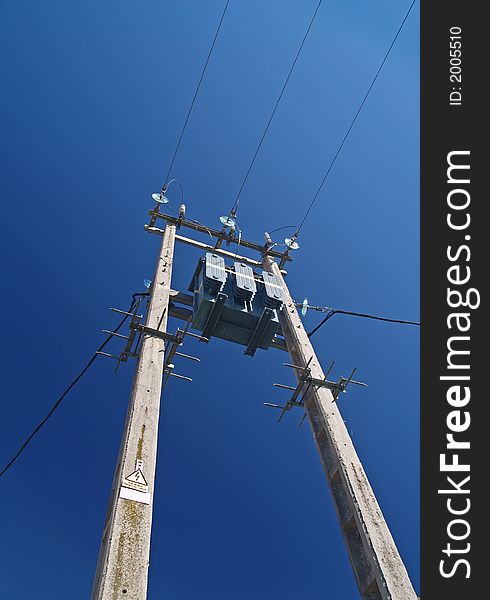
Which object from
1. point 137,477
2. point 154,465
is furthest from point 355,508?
point 137,477

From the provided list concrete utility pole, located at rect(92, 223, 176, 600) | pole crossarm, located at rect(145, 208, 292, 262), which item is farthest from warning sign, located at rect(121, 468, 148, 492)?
pole crossarm, located at rect(145, 208, 292, 262)

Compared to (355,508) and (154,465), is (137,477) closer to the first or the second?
(154,465)

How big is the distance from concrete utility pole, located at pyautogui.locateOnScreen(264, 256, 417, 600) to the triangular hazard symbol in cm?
207

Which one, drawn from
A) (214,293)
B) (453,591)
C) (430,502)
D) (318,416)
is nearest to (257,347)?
(214,293)

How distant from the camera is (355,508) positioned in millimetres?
4977

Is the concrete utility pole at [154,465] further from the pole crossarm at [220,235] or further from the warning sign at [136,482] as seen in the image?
the pole crossarm at [220,235]

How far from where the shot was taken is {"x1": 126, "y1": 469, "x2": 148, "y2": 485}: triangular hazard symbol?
13.8 feet

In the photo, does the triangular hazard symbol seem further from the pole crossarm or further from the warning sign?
the pole crossarm

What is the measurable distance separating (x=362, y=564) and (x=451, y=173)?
13.9 feet

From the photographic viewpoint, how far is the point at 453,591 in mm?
3664

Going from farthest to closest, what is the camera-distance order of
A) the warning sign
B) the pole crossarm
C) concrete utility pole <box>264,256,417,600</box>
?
the pole crossarm, concrete utility pole <box>264,256,417,600</box>, the warning sign

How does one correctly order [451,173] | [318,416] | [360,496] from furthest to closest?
[318,416] < [451,173] < [360,496]

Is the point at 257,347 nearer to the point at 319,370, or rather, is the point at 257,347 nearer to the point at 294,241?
the point at 319,370

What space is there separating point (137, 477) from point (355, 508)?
7.07 feet
